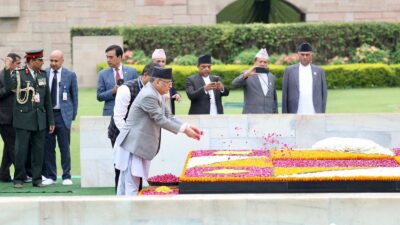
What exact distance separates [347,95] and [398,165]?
12029mm

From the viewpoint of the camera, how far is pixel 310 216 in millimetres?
7023

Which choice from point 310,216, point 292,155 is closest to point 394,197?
point 310,216

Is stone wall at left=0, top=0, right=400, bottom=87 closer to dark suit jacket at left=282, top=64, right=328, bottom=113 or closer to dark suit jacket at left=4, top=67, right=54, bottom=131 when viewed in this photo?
dark suit jacket at left=282, top=64, right=328, bottom=113

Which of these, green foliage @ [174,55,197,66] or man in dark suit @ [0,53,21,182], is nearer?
man in dark suit @ [0,53,21,182]

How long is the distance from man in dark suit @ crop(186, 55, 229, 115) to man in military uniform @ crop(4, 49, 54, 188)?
167cm

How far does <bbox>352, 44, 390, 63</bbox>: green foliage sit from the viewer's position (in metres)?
23.7

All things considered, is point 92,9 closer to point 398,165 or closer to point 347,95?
point 347,95

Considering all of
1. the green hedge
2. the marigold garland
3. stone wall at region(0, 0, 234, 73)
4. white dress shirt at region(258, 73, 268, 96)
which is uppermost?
stone wall at region(0, 0, 234, 73)

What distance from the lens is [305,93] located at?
1195cm

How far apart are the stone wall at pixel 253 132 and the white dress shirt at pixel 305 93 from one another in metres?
0.81

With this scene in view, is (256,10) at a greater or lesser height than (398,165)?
greater

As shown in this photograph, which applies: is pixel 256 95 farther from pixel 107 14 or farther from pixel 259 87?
pixel 107 14

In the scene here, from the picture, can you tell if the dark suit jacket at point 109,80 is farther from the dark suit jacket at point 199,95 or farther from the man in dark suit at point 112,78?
the dark suit jacket at point 199,95

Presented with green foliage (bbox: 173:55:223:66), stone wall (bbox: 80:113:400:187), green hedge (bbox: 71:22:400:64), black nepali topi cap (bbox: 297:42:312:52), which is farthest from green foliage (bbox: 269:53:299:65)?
stone wall (bbox: 80:113:400:187)
